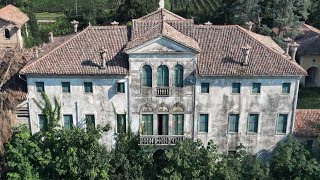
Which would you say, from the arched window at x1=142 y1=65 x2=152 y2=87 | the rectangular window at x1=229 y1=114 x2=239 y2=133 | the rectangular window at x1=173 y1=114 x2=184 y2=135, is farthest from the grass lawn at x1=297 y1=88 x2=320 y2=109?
the arched window at x1=142 y1=65 x2=152 y2=87

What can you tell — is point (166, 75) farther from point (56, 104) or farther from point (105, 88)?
point (56, 104)

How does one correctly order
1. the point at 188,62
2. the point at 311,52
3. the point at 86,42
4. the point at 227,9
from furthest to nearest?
the point at 227,9, the point at 311,52, the point at 86,42, the point at 188,62

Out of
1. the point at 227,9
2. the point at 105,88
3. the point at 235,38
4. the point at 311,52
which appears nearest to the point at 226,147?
the point at 235,38

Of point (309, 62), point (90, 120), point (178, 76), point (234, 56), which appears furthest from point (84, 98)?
point (309, 62)

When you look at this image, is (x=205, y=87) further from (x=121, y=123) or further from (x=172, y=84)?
(x=121, y=123)

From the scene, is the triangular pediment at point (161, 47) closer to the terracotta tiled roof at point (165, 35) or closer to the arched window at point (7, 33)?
the terracotta tiled roof at point (165, 35)
